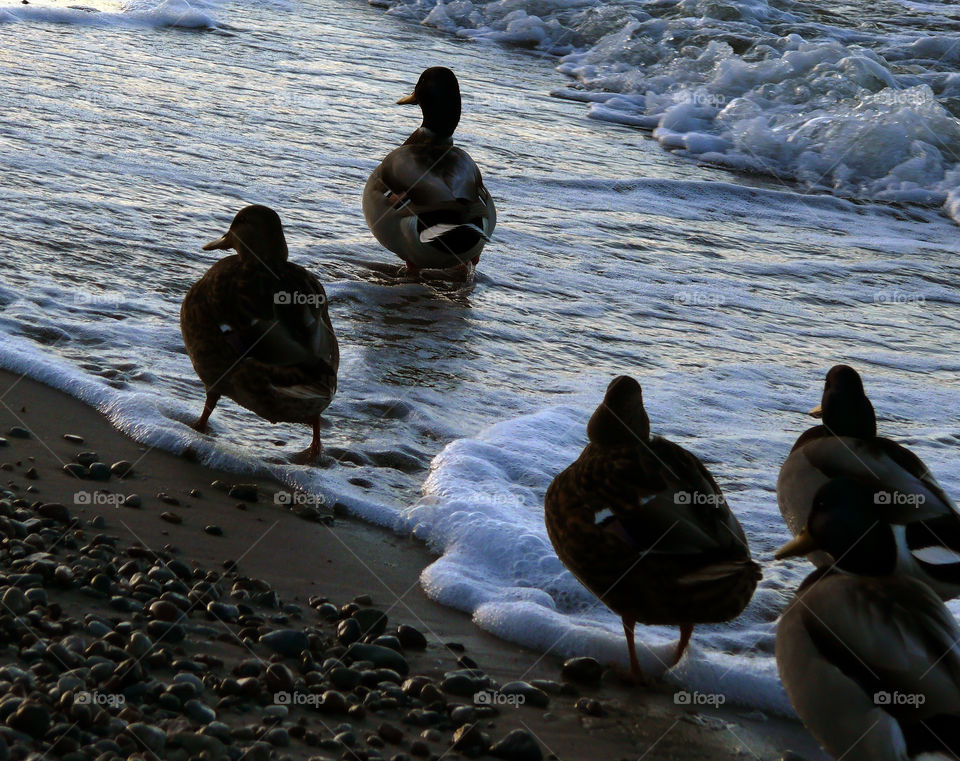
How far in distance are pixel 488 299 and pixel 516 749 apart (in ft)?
15.0

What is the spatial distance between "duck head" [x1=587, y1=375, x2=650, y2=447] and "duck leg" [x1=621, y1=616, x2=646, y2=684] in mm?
555

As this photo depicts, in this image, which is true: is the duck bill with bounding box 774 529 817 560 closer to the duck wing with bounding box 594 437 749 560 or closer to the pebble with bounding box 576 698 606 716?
the duck wing with bounding box 594 437 749 560

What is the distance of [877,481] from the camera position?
14.5 feet

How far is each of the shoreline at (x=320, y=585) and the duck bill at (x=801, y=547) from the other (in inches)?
19.4

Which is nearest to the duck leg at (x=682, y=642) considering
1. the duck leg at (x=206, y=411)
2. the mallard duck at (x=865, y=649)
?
the mallard duck at (x=865, y=649)

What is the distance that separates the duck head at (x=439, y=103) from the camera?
819 centimetres

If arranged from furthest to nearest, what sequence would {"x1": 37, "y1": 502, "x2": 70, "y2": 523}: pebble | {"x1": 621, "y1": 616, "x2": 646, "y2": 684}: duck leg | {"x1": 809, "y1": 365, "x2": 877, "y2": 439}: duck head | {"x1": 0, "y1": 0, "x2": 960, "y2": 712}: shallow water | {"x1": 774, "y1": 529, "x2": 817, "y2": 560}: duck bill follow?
{"x1": 0, "y1": 0, "x2": 960, "y2": 712}: shallow water → {"x1": 809, "y1": 365, "x2": 877, "y2": 439}: duck head → {"x1": 37, "y1": 502, "x2": 70, "y2": 523}: pebble → {"x1": 621, "y1": 616, "x2": 646, "y2": 684}: duck leg → {"x1": 774, "y1": 529, "x2": 817, "y2": 560}: duck bill

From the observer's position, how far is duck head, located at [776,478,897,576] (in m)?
3.39

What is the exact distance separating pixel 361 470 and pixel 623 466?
62.3 inches

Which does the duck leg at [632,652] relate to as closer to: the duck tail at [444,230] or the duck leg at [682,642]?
the duck leg at [682,642]

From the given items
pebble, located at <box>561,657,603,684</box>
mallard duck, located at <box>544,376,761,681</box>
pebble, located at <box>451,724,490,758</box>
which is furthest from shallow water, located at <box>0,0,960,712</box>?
pebble, located at <box>451,724,490,758</box>

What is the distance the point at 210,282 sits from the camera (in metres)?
5.03

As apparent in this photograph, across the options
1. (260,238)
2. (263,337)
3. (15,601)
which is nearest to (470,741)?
(15,601)

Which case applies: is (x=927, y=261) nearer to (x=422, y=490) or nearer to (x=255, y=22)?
(x=422, y=490)
